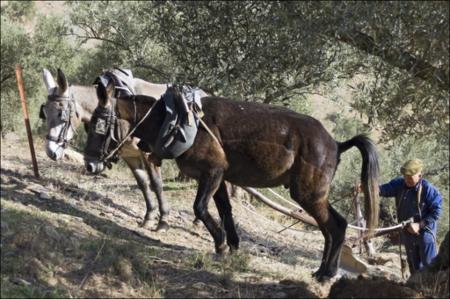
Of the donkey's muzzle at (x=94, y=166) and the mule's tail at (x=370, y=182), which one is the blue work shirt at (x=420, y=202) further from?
the donkey's muzzle at (x=94, y=166)

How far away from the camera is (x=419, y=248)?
878cm

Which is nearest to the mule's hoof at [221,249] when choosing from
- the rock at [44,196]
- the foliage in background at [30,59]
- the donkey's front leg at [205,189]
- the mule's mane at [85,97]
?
the donkey's front leg at [205,189]

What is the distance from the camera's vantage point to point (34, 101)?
21.3 metres

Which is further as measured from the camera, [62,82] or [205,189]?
[62,82]

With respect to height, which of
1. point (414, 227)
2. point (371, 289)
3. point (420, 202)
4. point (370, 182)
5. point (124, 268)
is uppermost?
point (370, 182)

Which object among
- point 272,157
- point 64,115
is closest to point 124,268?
point 272,157

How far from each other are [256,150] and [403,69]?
2.30m

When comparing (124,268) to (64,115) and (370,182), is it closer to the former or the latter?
(64,115)

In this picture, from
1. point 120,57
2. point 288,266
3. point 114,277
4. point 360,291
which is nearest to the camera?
point 360,291

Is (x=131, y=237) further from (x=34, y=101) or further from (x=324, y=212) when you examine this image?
(x=34, y=101)

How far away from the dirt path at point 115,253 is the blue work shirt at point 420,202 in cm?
116

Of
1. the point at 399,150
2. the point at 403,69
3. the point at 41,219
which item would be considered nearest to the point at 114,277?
the point at 41,219

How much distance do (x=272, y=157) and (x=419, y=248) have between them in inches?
90.1

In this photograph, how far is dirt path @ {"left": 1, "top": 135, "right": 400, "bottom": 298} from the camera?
748cm
